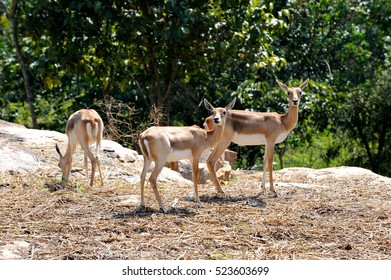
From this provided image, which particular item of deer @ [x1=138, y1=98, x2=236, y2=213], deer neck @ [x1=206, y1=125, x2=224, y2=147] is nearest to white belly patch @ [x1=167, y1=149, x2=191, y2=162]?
deer @ [x1=138, y1=98, x2=236, y2=213]

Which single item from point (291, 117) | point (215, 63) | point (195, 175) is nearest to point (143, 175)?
point (195, 175)

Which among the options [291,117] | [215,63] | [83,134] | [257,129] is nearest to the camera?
[83,134]

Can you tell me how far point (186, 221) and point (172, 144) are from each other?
1027mm

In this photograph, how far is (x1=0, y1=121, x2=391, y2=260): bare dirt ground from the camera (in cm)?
726

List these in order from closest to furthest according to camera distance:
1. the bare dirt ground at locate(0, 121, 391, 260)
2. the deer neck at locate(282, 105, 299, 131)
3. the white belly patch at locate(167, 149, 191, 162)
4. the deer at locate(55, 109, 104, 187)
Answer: the bare dirt ground at locate(0, 121, 391, 260) → the white belly patch at locate(167, 149, 191, 162) → the deer at locate(55, 109, 104, 187) → the deer neck at locate(282, 105, 299, 131)

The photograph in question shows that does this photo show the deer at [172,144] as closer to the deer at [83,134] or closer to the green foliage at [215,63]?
the deer at [83,134]

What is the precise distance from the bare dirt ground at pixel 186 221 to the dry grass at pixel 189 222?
11 millimetres

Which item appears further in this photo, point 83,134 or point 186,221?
point 83,134

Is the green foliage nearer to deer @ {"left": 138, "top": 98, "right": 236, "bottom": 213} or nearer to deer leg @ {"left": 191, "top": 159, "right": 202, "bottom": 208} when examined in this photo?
deer @ {"left": 138, "top": 98, "right": 236, "bottom": 213}

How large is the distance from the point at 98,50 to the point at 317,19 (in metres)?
5.72

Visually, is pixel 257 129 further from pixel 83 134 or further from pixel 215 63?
pixel 215 63

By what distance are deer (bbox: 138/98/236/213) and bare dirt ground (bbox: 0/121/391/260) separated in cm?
47

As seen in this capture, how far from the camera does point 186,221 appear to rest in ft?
27.4
